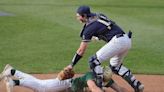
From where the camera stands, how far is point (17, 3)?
23344 mm

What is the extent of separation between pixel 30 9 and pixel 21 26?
440cm

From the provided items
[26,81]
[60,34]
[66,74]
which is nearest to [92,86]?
[66,74]

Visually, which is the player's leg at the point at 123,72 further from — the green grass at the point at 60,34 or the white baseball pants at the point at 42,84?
the green grass at the point at 60,34

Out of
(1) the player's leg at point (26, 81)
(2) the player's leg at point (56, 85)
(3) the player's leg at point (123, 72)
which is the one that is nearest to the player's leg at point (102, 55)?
(3) the player's leg at point (123, 72)

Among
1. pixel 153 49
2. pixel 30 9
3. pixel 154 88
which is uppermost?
pixel 30 9

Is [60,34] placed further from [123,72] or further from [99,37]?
[99,37]

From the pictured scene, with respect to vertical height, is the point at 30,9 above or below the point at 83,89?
above

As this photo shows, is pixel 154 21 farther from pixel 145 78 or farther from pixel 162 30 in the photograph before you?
pixel 145 78

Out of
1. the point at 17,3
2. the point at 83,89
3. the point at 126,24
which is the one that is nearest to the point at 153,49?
the point at 126,24

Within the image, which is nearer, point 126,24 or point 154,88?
point 154,88

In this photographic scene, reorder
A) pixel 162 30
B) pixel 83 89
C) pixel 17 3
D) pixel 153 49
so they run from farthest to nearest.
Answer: pixel 17 3, pixel 162 30, pixel 153 49, pixel 83 89

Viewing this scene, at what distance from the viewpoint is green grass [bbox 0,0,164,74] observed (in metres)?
11.5

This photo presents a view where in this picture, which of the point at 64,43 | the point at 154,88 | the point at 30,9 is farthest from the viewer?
the point at 30,9

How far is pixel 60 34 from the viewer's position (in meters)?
15.2
